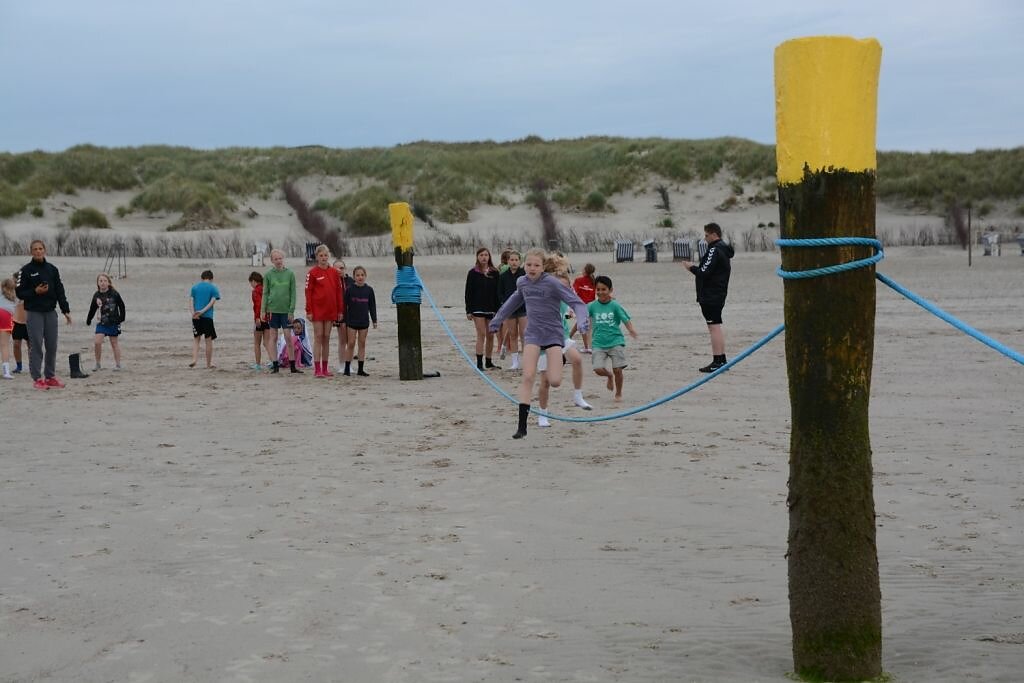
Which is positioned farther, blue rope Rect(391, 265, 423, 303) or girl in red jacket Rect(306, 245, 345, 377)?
girl in red jacket Rect(306, 245, 345, 377)

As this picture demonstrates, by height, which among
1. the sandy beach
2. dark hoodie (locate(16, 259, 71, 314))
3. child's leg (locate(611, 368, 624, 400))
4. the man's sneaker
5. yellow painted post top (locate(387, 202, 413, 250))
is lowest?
the sandy beach

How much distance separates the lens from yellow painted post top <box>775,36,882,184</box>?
4.54 meters

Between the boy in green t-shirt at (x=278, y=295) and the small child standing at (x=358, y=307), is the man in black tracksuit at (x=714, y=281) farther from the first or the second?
the boy in green t-shirt at (x=278, y=295)

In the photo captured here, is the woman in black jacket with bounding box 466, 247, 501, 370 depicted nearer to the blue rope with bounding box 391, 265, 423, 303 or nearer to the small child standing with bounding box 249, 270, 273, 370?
the blue rope with bounding box 391, 265, 423, 303

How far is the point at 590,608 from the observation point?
19.1 feet

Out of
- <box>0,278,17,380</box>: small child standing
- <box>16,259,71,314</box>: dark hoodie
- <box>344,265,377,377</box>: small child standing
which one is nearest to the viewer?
<box>16,259,71,314</box>: dark hoodie

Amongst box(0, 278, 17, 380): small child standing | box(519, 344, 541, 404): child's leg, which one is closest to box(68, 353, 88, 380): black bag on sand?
box(0, 278, 17, 380): small child standing

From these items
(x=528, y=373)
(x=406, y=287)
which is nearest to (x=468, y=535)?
(x=528, y=373)

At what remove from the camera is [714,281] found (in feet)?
51.8

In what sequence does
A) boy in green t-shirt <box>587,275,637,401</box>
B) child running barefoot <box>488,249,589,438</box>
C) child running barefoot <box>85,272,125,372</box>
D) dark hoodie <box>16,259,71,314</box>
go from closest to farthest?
child running barefoot <box>488,249,589,438</box>
boy in green t-shirt <box>587,275,637,401</box>
dark hoodie <box>16,259,71,314</box>
child running barefoot <box>85,272,125,372</box>

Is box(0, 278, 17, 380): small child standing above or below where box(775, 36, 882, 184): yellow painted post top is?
below

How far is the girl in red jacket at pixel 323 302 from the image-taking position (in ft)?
52.5

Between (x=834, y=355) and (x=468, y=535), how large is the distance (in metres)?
3.09

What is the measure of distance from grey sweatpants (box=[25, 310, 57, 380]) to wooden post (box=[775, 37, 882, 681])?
497 inches
